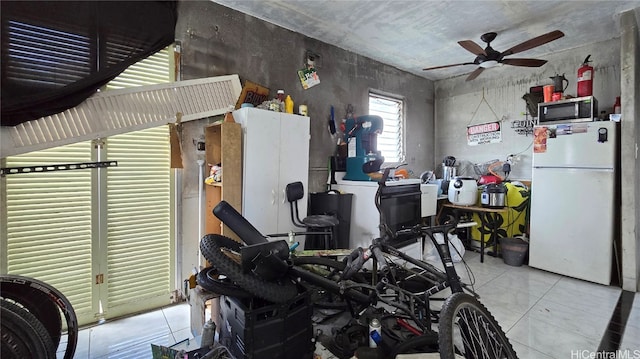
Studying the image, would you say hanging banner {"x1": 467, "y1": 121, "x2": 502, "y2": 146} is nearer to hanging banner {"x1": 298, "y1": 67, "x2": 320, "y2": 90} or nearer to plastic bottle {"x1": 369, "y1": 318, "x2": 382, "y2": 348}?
hanging banner {"x1": 298, "y1": 67, "x2": 320, "y2": 90}

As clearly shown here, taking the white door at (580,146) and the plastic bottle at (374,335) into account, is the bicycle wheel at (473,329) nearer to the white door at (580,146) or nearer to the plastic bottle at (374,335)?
the plastic bottle at (374,335)

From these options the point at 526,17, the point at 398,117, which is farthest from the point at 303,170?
the point at 526,17

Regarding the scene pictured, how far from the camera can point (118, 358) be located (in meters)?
1.88

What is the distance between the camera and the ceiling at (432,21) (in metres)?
2.77

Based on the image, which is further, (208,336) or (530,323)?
(530,323)

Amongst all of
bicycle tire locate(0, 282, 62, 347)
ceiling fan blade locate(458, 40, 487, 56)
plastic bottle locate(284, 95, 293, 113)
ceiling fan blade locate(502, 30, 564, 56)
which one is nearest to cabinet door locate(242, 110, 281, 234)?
plastic bottle locate(284, 95, 293, 113)

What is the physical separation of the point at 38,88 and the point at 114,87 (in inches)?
21.1

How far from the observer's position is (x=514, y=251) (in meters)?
3.58

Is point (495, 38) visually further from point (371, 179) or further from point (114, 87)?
point (114, 87)

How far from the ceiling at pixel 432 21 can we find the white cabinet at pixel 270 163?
113 centimetres

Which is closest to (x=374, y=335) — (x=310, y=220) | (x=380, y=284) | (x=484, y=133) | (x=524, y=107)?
(x=380, y=284)

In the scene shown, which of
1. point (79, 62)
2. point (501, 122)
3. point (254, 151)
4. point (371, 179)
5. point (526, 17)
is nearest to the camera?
point (79, 62)

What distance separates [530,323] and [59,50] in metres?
3.88

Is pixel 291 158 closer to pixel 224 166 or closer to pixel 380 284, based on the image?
pixel 224 166
